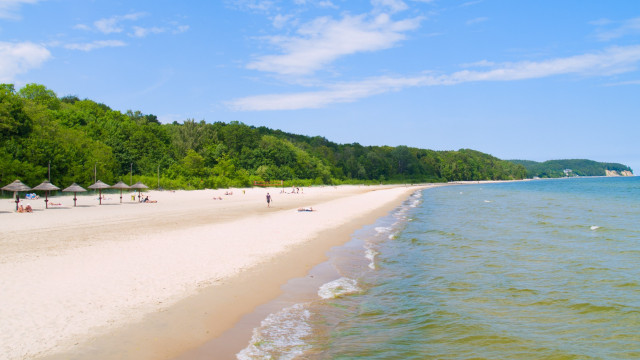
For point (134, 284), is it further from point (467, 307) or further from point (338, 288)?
point (467, 307)

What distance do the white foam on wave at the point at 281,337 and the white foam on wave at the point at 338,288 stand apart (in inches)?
51.6

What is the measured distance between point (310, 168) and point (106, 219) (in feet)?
321

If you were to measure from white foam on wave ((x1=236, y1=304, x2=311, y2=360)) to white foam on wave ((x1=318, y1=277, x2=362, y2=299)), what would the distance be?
1.31 metres

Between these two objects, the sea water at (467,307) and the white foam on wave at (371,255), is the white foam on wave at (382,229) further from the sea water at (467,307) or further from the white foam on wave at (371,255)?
the white foam on wave at (371,255)

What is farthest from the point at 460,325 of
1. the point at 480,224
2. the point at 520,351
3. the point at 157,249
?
the point at 480,224

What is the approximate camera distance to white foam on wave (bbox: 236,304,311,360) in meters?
6.03

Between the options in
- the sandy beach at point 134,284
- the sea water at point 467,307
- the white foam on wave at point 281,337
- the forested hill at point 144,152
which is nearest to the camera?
the white foam on wave at point 281,337

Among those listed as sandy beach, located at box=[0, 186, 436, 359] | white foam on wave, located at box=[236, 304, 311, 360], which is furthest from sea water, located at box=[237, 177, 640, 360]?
sandy beach, located at box=[0, 186, 436, 359]

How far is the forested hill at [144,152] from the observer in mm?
45844

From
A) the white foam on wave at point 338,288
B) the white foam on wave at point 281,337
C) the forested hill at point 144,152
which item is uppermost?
the forested hill at point 144,152

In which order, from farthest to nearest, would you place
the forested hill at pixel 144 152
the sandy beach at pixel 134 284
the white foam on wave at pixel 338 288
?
the forested hill at pixel 144 152 < the white foam on wave at pixel 338 288 < the sandy beach at pixel 134 284

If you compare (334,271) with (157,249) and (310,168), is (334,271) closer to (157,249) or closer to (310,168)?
(157,249)

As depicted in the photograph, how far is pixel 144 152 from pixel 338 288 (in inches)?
3165

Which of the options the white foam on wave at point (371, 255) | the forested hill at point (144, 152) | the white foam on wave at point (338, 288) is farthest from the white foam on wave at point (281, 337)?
the forested hill at point (144, 152)
